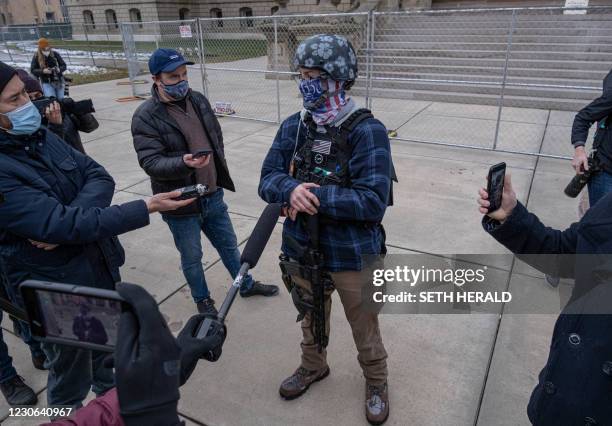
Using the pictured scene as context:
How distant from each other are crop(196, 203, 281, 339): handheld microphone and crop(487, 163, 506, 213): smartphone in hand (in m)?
0.78

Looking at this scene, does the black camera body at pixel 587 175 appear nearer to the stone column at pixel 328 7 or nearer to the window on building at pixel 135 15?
the stone column at pixel 328 7

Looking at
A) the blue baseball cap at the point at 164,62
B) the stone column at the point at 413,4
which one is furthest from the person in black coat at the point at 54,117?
the stone column at the point at 413,4

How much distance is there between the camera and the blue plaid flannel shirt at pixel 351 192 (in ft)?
6.54

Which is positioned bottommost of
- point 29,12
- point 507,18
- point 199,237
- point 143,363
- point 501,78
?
point 199,237

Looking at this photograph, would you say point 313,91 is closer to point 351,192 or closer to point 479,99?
point 351,192

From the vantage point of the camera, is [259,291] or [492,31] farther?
[492,31]

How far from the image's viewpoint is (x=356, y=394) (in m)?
2.57

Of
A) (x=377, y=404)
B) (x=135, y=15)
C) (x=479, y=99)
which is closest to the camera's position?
(x=377, y=404)

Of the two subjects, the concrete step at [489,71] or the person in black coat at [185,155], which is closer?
the person in black coat at [185,155]

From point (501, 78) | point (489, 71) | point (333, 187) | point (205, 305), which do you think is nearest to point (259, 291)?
point (205, 305)

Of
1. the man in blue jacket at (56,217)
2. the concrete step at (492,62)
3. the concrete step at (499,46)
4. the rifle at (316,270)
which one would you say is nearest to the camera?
the man in blue jacket at (56,217)

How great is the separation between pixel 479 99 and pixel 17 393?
32.3 ft

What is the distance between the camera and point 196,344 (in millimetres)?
1074

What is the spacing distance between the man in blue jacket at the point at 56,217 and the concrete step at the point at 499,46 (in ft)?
36.3
